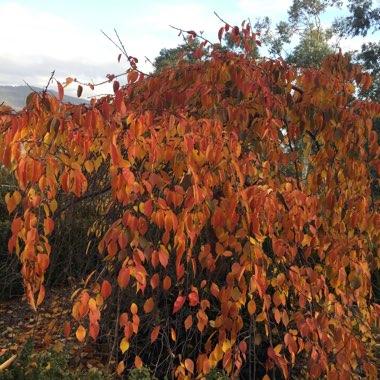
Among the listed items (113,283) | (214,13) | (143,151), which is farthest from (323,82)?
(113,283)

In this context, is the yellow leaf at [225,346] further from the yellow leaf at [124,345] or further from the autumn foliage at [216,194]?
the yellow leaf at [124,345]

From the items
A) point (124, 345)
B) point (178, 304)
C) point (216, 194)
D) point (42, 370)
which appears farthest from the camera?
point (42, 370)

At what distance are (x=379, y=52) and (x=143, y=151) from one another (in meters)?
19.3

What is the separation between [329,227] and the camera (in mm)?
3203

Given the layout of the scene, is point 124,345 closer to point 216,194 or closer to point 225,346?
point 225,346

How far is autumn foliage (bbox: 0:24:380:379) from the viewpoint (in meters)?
1.97

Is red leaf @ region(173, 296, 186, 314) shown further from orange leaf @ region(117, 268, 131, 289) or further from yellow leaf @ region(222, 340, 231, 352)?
yellow leaf @ region(222, 340, 231, 352)

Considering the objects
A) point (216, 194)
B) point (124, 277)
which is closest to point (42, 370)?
point (124, 277)

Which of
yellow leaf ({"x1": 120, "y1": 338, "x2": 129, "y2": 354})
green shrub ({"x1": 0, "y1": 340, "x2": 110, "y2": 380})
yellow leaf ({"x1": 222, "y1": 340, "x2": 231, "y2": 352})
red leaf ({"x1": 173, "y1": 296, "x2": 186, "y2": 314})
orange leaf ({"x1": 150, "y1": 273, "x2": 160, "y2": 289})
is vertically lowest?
green shrub ({"x1": 0, "y1": 340, "x2": 110, "y2": 380})

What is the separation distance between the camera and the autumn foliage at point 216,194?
1966mm

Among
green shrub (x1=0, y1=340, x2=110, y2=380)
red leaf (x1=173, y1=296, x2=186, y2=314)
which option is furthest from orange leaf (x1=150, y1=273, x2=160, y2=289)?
green shrub (x1=0, y1=340, x2=110, y2=380)

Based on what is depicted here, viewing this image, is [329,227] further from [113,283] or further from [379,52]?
[379,52]

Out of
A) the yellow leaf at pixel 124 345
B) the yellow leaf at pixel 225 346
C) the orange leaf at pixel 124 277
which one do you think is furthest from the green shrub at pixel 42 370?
the orange leaf at pixel 124 277

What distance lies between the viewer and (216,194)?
247 cm
